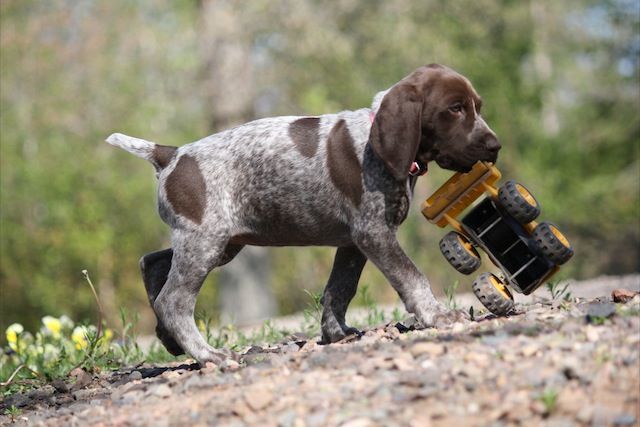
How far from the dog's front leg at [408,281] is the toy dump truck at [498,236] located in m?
0.21

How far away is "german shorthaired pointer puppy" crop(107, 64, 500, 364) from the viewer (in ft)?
16.9

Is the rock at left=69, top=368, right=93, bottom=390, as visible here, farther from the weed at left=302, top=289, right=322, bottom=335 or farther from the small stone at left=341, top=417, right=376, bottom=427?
the small stone at left=341, top=417, right=376, bottom=427

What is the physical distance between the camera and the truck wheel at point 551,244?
5066mm

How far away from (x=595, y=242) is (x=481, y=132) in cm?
1294

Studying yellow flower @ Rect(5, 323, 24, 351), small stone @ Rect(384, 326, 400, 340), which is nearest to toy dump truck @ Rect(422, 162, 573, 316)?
small stone @ Rect(384, 326, 400, 340)

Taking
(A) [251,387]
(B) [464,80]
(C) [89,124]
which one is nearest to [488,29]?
(C) [89,124]

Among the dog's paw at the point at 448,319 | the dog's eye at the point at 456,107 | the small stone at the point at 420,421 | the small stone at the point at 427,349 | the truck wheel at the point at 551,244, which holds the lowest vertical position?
the dog's paw at the point at 448,319

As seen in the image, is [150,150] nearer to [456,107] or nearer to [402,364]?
[456,107]

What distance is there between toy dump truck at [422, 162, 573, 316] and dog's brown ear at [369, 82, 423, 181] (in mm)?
361

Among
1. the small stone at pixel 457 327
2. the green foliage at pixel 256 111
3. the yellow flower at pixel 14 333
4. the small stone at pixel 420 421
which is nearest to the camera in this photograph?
the small stone at pixel 420 421

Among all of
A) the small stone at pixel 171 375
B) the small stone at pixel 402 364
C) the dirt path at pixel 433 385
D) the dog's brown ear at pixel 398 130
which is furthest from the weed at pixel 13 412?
the dog's brown ear at pixel 398 130

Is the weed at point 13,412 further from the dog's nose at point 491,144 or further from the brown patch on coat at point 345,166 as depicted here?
the dog's nose at point 491,144

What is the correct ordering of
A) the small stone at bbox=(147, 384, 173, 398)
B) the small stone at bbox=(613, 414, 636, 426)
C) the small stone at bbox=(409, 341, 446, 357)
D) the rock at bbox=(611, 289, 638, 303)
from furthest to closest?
the rock at bbox=(611, 289, 638, 303), the small stone at bbox=(147, 384, 173, 398), the small stone at bbox=(409, 341, 446, 357), the small stone at bbox=(613, 414, 636, 426)

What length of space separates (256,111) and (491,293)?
11763 millimetres
